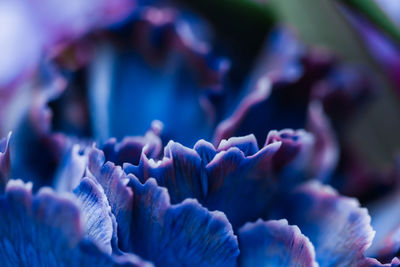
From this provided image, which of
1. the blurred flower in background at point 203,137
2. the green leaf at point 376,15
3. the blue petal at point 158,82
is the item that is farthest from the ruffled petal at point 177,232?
the green leaf at point 376,15

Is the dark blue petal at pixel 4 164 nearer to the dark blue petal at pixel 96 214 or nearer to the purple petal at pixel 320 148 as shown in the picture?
the dark blue petal at pixel 96 214

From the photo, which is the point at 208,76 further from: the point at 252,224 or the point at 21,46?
the point at 21,46

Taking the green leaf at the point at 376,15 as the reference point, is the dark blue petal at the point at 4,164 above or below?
below

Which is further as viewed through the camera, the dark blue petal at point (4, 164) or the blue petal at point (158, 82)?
the blue petal at point (158, 82)

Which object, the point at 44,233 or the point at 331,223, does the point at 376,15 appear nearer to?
the point at 331,223

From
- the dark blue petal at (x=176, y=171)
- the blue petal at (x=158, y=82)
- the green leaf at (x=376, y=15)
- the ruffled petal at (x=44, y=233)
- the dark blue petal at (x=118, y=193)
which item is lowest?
the ruffled petal at (x=44, y=233)

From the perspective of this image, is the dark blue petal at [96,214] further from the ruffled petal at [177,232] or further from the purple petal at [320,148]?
the purple petal at [320,148]
